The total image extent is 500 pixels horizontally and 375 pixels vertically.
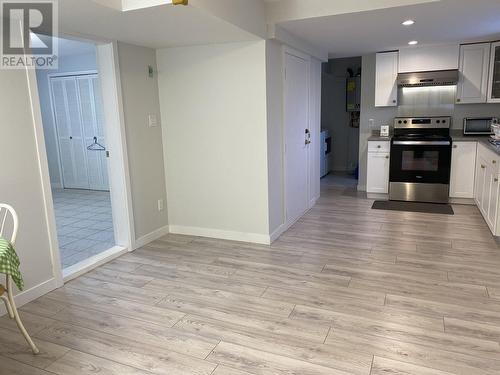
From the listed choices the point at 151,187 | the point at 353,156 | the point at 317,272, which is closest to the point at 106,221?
the point at 151,187

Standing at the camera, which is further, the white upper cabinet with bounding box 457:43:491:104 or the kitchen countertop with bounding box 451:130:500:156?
the white upper cabinet with bounding box 457:43:491:104

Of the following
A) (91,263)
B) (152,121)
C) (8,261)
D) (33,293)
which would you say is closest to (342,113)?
(152,121)

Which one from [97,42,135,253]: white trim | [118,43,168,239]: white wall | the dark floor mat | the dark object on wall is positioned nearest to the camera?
[97,42,135,253]: white trim

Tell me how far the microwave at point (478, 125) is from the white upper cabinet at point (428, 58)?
81cm

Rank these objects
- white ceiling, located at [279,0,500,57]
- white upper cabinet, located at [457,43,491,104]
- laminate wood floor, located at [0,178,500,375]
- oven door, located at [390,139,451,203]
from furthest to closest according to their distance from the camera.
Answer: oven door, located at [390,139,451,203] → white upper cabinet, located at [457,43,491,104] → white ceiling, located at [279,0,500,57] → laminate wood floor, located at [0,178,500,375]

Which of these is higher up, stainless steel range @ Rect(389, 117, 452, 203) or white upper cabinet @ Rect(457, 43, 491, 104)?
white upper cabinet @ Rect(457, 43, 491, 104)

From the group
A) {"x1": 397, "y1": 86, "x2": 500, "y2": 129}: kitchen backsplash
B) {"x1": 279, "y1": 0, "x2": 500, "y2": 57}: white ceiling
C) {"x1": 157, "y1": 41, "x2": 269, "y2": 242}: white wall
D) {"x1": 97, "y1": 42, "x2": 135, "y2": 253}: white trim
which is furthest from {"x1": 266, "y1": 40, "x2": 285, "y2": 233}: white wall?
{"x1": 397, "y1": 86, "x2": 500, "y2": 129}: kitchen backsplash

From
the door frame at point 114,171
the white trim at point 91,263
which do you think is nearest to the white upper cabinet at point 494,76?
the door frame at point 114,171

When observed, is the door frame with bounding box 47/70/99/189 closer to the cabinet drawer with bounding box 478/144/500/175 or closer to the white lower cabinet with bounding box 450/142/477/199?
the white lower cabinet with bounding box 450/142/477/199

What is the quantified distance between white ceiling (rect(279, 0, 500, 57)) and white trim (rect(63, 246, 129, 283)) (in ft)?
9.23

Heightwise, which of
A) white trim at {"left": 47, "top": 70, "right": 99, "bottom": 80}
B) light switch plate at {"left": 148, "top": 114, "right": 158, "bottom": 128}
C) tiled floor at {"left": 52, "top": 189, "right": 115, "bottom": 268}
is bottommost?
A: tiled floor at {"left": 52, "top": 189, "right": 115, "bottom": 268}

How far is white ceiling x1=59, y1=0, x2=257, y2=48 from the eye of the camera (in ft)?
8.29

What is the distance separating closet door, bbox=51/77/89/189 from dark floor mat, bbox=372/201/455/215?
5187mm

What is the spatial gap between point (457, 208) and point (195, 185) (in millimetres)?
3654
